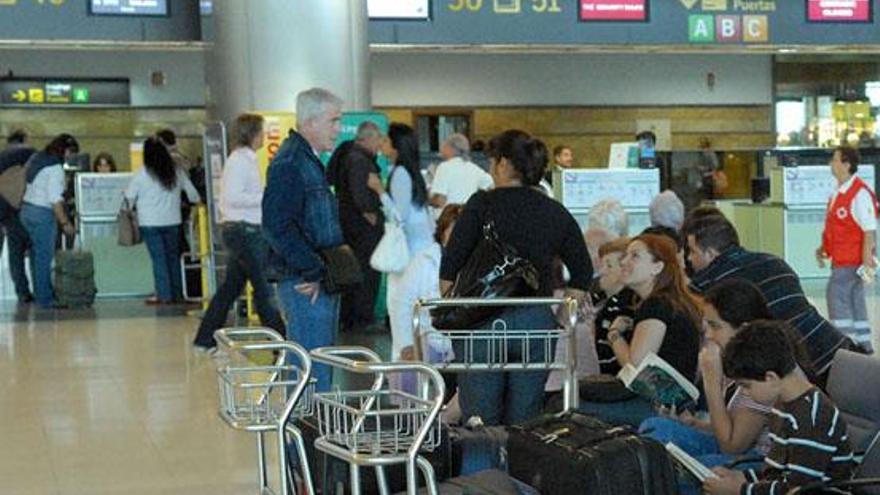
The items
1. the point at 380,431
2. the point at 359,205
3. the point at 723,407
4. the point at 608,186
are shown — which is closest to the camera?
the point at 380,431

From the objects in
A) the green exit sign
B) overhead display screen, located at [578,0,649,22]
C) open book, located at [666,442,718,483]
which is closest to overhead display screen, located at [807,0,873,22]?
overhead display screen, located at [578,0,649,22]

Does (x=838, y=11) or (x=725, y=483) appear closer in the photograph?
(x=725, y=483)

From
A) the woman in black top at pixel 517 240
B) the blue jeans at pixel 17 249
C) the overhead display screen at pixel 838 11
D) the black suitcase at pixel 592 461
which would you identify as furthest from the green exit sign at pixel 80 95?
the black suitcase at pixel 592 461

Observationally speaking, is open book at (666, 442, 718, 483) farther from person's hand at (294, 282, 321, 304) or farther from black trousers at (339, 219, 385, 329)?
black trousers at (339, 219, 385, 329)

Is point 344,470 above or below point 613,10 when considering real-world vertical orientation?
below

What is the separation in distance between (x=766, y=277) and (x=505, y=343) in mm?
1074

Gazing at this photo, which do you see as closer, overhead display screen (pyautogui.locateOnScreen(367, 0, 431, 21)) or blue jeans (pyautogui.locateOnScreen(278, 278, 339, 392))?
blue jeans (pyautogui.locateOnScreen(278, 278, 339, 392))

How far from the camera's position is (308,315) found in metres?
5.61

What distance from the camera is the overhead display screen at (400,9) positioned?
1275cm

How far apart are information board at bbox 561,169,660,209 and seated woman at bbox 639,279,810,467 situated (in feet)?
29.8

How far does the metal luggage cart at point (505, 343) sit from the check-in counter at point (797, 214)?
9.30m

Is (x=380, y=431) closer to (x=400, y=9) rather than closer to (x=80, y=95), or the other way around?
(x=400, y=9)

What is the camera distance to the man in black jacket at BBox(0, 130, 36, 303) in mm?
13102

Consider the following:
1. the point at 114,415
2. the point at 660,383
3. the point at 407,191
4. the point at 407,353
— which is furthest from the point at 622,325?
the point at 407,191
